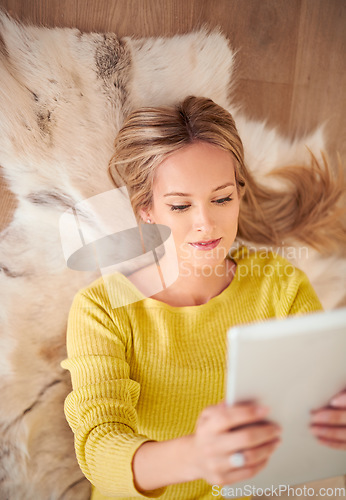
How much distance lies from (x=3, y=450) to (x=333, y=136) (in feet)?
2.94

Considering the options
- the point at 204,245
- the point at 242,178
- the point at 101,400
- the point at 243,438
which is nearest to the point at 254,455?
the point at 243,438

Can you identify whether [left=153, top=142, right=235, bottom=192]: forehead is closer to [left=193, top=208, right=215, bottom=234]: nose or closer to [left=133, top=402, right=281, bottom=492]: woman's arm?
[left=193, top=208, right=215, bottom=234]: nose

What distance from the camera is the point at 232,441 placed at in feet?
1.74

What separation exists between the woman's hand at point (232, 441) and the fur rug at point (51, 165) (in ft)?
1.21

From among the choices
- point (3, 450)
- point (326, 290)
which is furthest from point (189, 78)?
point (3, 450)

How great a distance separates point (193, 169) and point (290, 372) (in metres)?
0.37

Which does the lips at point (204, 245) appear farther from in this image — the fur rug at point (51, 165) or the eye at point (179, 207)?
the fur rug at point (51, 165)

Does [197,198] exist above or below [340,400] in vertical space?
above

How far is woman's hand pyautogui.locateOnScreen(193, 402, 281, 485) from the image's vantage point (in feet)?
1.71

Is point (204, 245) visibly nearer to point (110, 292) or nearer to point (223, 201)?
point (223, 201)

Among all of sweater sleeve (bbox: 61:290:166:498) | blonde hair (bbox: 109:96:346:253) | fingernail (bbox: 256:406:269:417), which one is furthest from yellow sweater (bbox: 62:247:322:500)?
fingernail (bbox: 256:406:269:417)

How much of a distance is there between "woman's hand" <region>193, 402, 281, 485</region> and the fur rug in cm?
37

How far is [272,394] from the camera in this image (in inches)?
20.9

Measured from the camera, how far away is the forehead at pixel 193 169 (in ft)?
2.41
